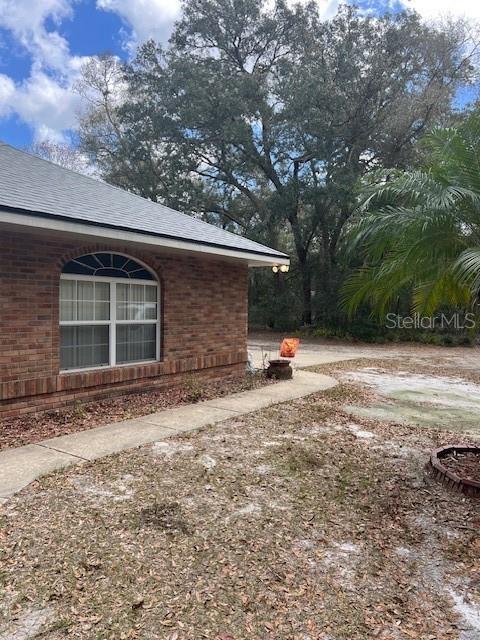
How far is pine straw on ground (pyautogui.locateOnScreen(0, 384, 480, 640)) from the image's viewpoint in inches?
106

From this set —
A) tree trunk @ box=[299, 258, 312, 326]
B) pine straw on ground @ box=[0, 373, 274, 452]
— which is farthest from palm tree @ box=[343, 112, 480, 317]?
tree trunk @ box=[299, 258, 312, 326]

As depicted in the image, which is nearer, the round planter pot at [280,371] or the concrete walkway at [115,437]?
the concrete walkway at [115,437]

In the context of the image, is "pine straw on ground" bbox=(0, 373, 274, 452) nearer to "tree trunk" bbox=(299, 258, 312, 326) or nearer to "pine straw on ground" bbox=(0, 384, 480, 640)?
"pine straw on ground" bbox=(0, 384, 480, 640)

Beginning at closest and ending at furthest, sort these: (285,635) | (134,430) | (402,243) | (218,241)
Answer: (285,635)
(402,243)
(134,430)
(218,241)

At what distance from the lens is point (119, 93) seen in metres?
28.7

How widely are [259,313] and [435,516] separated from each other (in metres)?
23.2

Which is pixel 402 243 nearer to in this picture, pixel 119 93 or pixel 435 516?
pixel 435 516

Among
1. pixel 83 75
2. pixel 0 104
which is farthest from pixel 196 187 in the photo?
pixel 0 104

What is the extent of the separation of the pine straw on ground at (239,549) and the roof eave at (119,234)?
123 inches

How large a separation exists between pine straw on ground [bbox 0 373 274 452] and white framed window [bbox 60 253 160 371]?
672 millimetres

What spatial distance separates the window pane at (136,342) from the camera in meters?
8.44

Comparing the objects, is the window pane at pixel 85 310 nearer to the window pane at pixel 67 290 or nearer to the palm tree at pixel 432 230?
the window pane at pixel 67 290

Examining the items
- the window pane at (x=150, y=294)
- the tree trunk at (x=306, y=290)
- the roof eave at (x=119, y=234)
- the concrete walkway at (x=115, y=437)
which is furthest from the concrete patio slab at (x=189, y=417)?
the tree trunk at (x=306, y=290)

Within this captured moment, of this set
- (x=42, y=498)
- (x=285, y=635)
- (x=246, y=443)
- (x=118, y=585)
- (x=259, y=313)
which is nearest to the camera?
(x=285, y=635)
